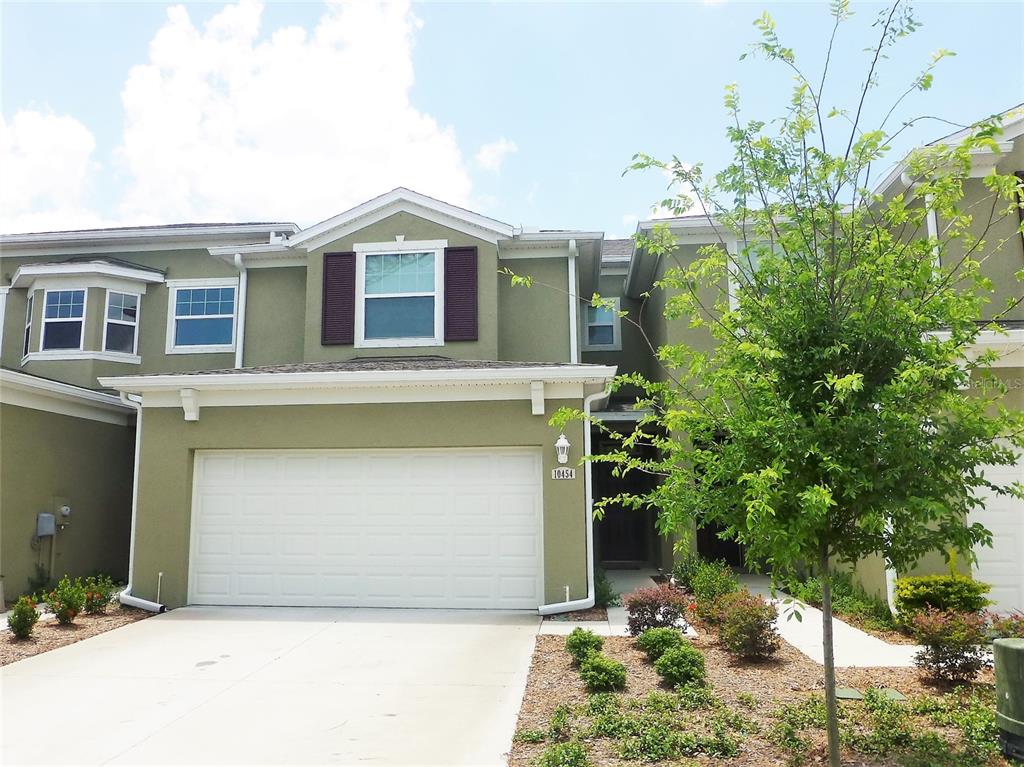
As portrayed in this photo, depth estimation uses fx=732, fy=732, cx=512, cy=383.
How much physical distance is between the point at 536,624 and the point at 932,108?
24.8 feet

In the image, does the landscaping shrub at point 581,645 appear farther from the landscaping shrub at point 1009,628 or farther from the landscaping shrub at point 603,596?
the landscaping shrub at point 1009,628

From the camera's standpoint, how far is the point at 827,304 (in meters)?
4.99

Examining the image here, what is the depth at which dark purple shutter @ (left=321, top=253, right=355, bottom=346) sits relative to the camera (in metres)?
14.2

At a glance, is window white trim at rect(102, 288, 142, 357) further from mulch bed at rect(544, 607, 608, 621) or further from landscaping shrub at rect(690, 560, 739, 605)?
landscaping shrub at rect(690, 560, 739, 605)

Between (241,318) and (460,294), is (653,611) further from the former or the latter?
(241,318)

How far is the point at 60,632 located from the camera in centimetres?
949

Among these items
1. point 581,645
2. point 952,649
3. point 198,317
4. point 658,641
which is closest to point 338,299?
point 198,317

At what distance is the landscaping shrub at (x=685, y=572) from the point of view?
12.0 m

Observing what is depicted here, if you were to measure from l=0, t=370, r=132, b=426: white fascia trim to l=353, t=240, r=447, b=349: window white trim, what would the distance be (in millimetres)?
4755

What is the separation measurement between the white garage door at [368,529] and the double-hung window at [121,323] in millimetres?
5745

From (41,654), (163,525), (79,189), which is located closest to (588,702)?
(41,654)

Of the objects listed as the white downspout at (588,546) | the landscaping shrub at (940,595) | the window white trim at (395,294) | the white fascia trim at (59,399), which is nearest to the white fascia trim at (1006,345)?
the landscaping shrub at (940,595)

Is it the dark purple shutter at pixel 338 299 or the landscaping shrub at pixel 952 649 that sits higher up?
the dark purple shutter at pixel 338 299

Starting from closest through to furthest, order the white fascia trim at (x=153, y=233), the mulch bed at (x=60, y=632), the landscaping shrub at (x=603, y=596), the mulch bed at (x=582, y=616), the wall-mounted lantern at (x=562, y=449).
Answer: the mulch bed at (x=60, y=632) → the mulch bed at (x=582, y=616) → the wall-mounted lantern at (x=562, y=449) → the landscaping shrub at (x=603, y=596) → the white fascia trim at (x=153, y=233)
